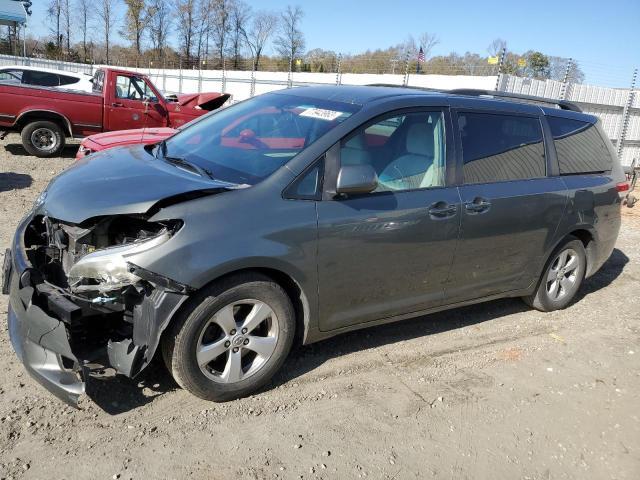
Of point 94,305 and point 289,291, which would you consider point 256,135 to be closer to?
point 289,291

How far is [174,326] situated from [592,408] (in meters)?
2.78

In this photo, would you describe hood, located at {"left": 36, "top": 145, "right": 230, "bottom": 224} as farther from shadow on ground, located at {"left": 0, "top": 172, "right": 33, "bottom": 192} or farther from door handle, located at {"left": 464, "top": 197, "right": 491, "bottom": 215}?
shadow on ground, located at {"left": 0, "top": 172, "right": 33, "bottom": 192}

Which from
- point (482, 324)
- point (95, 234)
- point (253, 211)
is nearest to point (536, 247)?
point (482, 324)

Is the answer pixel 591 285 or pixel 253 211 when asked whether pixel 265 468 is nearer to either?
pixel 253 211

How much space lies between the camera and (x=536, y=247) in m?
4.57

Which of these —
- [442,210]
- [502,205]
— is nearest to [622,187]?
[502,205]

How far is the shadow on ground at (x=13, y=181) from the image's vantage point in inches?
319

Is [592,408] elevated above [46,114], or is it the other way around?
[46,114]

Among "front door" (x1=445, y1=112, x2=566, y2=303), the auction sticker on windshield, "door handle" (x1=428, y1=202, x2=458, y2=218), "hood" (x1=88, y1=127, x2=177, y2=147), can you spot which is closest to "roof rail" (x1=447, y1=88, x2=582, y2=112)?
"front door" (x1=445, y1=112, x2=566, y2=303)

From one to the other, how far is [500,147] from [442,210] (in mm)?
915

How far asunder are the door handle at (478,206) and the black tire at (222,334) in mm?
1530

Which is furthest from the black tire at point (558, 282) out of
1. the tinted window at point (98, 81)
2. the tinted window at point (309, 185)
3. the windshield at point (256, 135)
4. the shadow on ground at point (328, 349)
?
the tinted window at point (98, 81)

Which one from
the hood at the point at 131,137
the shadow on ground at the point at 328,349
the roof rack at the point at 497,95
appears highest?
the roof rack at the point at 497,95

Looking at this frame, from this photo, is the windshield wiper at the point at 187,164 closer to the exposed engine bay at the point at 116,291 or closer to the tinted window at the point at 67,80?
the exposed engine bay at the point at 116,291
